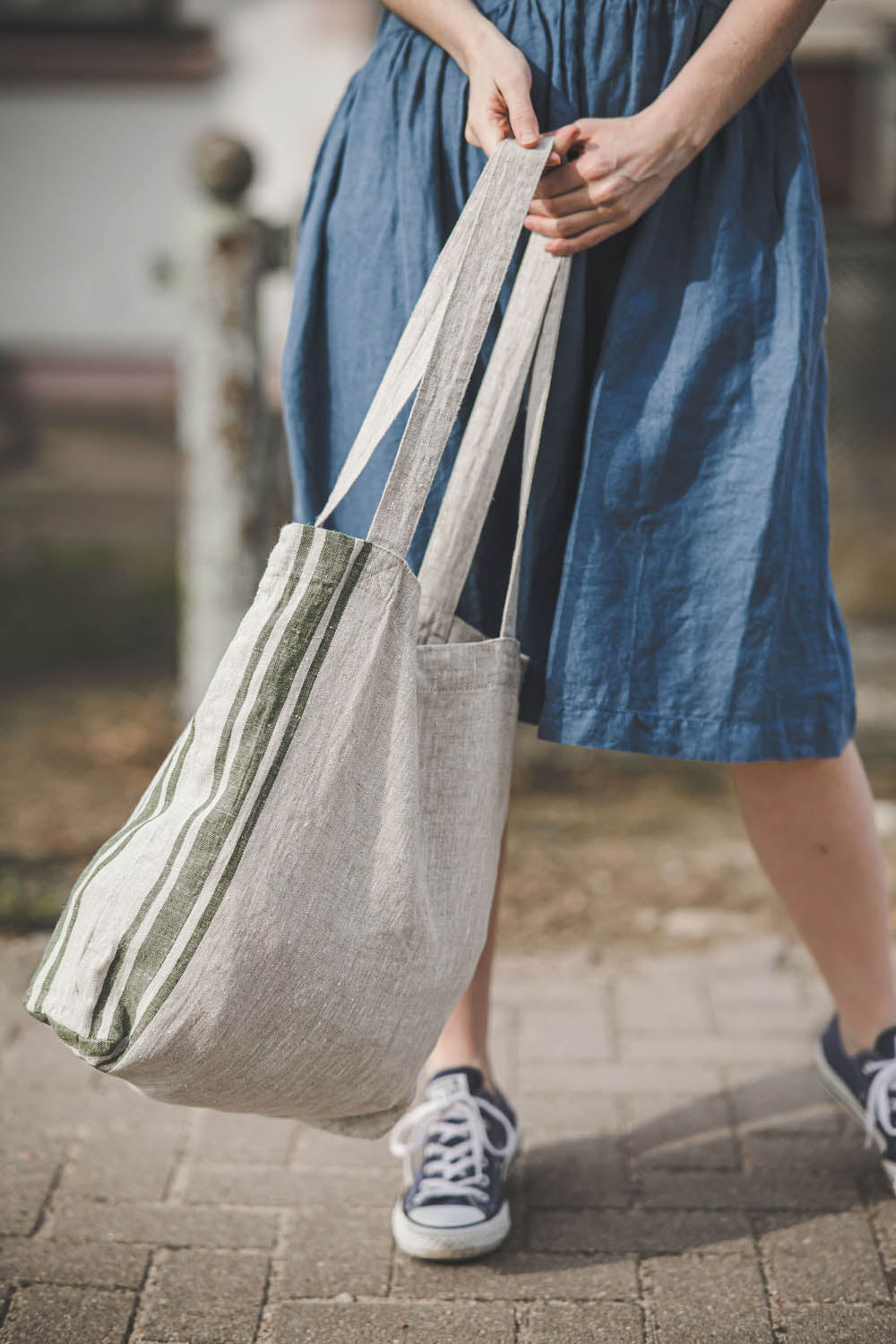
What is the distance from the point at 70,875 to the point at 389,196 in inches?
60.7

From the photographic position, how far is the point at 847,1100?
1.59 m

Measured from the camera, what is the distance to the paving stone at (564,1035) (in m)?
1.94

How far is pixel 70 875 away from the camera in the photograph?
8.20 feet

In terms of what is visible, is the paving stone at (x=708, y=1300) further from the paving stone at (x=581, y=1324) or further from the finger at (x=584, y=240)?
the finger at (x=584, y=240)

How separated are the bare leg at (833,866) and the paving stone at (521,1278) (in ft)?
1.31

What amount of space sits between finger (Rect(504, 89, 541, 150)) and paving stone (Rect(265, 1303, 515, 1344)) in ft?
3.87

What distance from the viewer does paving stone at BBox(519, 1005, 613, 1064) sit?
1939 millimetres

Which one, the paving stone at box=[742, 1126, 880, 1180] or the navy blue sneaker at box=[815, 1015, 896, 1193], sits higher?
the navy blue sneaker at box=[815, 1015, 896, 1193]

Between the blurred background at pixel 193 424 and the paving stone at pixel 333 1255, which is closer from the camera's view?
the paving stone at pixel 333 1255

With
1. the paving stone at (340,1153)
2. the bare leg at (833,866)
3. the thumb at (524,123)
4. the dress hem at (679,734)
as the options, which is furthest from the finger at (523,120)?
the paving stone at (340,1153)

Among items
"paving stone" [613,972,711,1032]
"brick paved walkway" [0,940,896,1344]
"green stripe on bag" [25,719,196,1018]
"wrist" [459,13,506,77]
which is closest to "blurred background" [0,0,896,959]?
"paving stone" [613,972,711,1032]

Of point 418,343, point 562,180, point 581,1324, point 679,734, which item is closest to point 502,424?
point 418,343

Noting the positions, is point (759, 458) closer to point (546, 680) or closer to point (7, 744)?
point (546, 680)

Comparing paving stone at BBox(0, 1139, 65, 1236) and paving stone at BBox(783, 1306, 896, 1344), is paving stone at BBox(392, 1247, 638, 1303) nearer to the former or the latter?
paving stone at BBox(783, 1306, 896, 1344)
